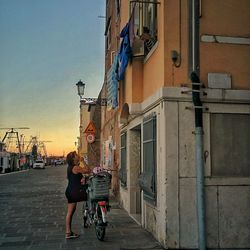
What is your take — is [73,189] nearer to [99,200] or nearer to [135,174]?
[99,200]

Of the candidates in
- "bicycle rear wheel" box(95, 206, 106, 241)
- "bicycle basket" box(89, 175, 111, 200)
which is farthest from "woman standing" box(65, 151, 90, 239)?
"bicycle rear wheel" box(95, 206, 106, 241)

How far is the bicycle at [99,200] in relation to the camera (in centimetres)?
831

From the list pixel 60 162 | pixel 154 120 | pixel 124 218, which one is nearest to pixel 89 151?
pixel 124 218

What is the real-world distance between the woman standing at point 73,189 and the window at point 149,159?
4.25ft

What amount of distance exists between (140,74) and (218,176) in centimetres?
340

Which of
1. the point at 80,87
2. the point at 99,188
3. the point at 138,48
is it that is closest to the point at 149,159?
the point at 99,188

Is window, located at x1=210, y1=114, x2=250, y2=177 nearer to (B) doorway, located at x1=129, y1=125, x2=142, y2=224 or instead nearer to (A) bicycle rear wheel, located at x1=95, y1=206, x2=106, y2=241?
(A) bicycle rear wheel, located at x1=95, y1=206, x2=106, y2=241

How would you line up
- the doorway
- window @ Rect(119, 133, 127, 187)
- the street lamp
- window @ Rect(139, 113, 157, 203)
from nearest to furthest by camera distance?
window @ Rect(139, 113, 157, 203) → the doorway → window @ Rect(119, 133, 127, 187) → the street lamp

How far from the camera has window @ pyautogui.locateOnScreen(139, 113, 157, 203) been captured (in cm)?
842

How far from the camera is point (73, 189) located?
860 centimetres

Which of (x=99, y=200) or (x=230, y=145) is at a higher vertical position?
(x=230, y=145)

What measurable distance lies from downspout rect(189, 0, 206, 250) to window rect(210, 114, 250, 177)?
0.54 m

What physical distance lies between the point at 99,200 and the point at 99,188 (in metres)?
0.24

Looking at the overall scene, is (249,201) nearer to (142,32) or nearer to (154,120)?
(154,120)
